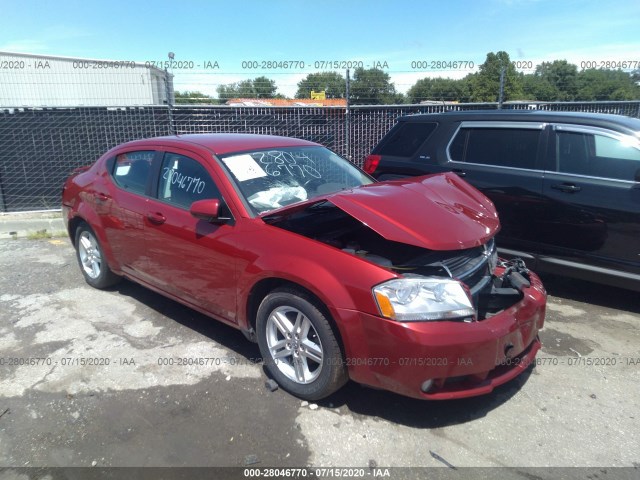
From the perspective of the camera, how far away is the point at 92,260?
16.3ft

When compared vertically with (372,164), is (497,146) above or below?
above

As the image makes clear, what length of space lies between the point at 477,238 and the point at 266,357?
64.6 inches

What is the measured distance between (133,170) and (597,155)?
14.3ft

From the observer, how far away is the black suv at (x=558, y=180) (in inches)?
162

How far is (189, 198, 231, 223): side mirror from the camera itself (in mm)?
3133

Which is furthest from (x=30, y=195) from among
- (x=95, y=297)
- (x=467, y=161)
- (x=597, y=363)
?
(x=597, y=363)

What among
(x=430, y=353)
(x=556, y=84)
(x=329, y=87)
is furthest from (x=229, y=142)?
(x=556, y=84)

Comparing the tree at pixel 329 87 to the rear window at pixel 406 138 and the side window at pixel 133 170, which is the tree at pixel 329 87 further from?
the side window at pixel 133 170

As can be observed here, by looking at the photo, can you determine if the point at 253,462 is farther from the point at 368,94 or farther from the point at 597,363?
the point at 368,94

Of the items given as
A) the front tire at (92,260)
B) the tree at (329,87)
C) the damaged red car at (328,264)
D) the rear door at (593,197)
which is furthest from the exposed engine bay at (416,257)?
the tree at (329,87)

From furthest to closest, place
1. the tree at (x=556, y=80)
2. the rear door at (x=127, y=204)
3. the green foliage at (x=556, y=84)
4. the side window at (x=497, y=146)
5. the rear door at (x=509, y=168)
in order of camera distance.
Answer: the green foliage at (x=556, y=84) < the tree at (x=556, y=80) < the side window at (x=497, y=146) < the rear door at (x=509, y=168) < the rear door at (x=127, y=204)

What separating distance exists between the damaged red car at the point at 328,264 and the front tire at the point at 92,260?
0.61 metres

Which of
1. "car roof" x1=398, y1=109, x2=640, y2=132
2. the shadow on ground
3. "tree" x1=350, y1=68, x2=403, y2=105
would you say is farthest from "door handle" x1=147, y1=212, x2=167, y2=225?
"tree" x1=350, y1=68, x2=403, y2=105

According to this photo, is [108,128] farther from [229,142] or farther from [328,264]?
[328,264]
